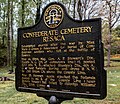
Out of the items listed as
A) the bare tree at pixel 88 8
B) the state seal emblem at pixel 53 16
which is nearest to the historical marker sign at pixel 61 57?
the state seal emblem at pixel 53 16

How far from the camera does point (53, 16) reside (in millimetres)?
4750

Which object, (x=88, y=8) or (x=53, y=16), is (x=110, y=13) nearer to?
(x=88, y=8)

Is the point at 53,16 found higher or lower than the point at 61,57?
higher

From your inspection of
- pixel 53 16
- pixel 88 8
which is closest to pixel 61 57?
pixel 53 16

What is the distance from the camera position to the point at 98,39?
4254 millimetres

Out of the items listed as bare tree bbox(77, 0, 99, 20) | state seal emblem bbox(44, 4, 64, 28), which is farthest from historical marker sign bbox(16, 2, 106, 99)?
bare tree bbox(77, 0, 99, 20)

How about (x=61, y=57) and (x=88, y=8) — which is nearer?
(x=61, y=57)

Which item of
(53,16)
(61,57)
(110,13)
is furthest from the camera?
(110,13)

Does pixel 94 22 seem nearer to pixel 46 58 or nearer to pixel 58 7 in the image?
pixel 58 7

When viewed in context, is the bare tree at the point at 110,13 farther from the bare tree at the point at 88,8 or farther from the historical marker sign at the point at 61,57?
the historical marker sign at the point at 61,57

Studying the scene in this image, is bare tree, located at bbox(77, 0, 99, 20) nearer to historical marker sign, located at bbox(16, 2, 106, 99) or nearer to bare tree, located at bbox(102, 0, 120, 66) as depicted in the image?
→ bare tree, located at bbox(102, 0, 120, 66)

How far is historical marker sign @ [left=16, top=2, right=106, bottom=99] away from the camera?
4254 mm

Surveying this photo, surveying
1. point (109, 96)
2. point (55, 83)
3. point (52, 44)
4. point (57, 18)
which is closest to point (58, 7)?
point (57, 18)

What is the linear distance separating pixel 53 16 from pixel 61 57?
75 centimetres
